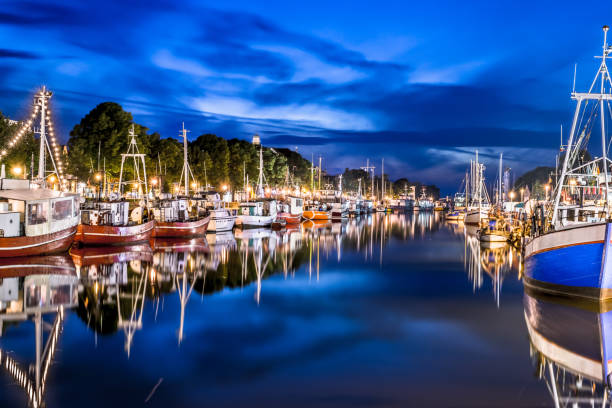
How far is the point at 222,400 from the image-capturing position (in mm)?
10180

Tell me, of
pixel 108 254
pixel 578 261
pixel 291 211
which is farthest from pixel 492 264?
pixel 291 211

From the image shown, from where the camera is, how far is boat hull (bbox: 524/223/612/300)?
1744 centimetres

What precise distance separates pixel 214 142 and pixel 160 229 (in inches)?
1845

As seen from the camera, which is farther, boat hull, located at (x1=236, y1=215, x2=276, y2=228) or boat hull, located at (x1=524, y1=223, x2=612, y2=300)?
boat hull, located at (x1=236, y1=215, x2=276, y2=228)

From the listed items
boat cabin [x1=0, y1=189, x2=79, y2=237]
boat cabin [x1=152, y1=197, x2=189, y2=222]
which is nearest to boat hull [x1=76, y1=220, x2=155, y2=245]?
boat cabin [x1=0, y1=189, x2=79, y2=237]

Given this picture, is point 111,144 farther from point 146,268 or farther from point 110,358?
point 110,358

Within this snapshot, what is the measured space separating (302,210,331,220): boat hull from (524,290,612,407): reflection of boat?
219 feet

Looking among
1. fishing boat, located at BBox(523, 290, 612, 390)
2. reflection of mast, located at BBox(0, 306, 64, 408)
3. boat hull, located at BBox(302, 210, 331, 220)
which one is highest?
boat hull, located at BBox(302, 210, 331, 220)

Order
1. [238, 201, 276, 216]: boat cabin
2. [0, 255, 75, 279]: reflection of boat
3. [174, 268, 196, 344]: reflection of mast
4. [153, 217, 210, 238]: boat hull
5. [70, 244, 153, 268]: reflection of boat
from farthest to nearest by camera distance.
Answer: [238, 201, 276, 216]: boat cabin → [153, 217, 210, 238]: boat hull → [70, 244, 153, 268]: reflection of boat → [0, 255, 75, 279]: reflection of boat → [174, 268, 196, 344]: reflection of mast

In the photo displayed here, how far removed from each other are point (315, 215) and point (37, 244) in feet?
196

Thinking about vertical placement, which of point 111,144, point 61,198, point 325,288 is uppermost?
point 111,144

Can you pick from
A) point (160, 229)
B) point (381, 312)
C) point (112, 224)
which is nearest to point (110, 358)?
point (381, 312)

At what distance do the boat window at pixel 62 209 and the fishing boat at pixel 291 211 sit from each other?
132 feet

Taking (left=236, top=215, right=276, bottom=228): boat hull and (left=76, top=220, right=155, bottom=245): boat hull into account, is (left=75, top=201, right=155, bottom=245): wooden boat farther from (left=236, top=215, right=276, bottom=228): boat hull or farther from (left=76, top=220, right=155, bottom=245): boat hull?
(left=236, top=215, right=276, bottom=228): boat hull
